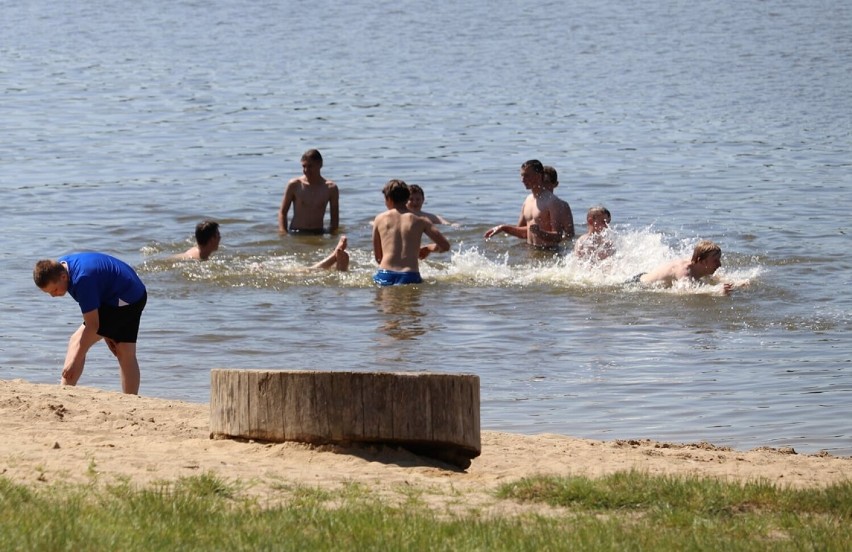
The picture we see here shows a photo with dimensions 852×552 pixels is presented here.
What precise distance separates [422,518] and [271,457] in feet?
4.79

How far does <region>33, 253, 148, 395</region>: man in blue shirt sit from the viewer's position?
898 centimetres

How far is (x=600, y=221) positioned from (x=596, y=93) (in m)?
17.1

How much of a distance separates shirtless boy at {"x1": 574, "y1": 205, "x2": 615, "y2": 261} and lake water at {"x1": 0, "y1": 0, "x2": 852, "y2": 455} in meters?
0.18

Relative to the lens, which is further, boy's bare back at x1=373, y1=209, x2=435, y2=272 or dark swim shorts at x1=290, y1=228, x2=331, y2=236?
dark swim shorts at x1=290, y1=228, x2=331, y2=236

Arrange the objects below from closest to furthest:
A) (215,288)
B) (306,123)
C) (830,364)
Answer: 1. (830,364)
2. (215,288)
3. (306,123)


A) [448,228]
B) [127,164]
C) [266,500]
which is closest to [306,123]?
[127,164]

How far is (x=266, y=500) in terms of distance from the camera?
6.24 m

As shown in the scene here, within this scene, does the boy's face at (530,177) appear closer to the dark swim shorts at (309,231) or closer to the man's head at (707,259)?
the dark swim shorts at (309,231)

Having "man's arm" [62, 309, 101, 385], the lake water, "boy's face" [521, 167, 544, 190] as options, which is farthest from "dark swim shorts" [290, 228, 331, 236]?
"man's arm" [62, 309, 101, 385]

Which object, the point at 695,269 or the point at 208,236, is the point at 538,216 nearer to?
the point at 695,269

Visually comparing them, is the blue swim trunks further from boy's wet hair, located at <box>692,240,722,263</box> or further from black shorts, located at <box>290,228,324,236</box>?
black shorts, located at <box>290,228,324,236</box>

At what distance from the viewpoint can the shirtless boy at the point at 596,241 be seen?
1567cm

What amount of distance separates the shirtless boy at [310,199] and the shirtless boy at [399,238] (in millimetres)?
2996

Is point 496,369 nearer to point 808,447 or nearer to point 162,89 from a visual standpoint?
point 808,447
